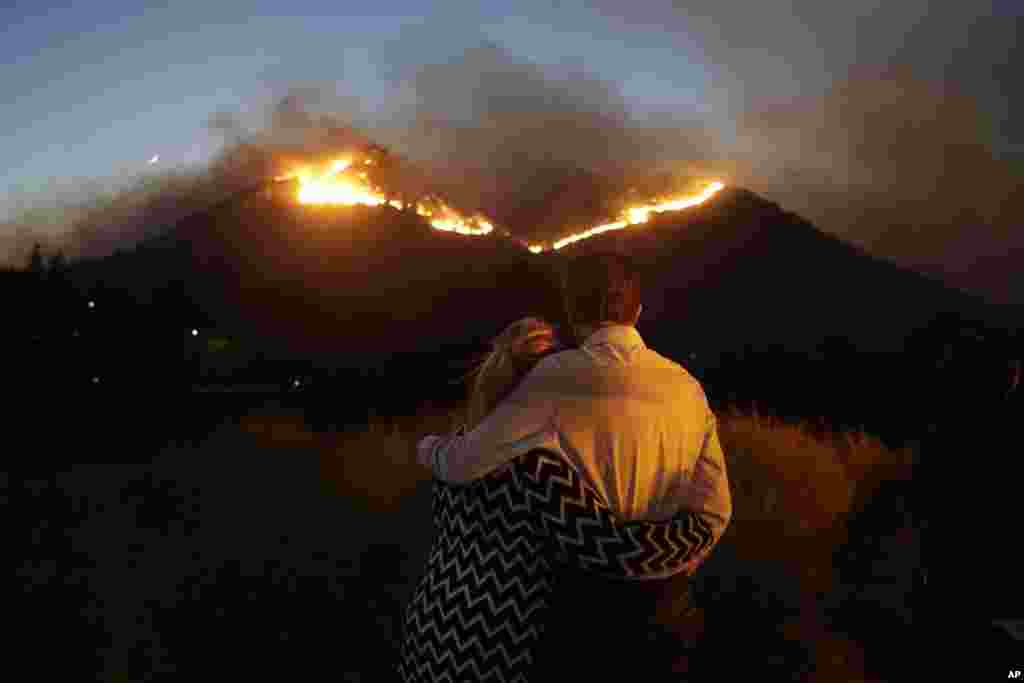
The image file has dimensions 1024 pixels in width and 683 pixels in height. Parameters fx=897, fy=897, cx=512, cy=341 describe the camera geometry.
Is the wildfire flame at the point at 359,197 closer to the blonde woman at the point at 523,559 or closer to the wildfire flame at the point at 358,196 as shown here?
the wildfire flame at the point at 358,196

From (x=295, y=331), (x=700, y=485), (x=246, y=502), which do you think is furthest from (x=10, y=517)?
(x=295, y=331)

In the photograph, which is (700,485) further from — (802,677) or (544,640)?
(802,677)

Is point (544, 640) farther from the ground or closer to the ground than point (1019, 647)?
farther from the ground

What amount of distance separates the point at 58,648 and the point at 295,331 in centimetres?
6198

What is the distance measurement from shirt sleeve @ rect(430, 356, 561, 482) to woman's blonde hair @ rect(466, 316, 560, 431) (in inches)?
2.9

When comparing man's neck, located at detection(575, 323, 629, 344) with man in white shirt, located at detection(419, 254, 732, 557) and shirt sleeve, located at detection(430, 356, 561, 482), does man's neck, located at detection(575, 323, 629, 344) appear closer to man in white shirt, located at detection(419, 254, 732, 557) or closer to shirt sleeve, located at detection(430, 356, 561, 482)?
man in white shirt, located at detection(419, 254, 732, 557)

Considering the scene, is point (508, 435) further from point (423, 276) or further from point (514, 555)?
point (423, 276)

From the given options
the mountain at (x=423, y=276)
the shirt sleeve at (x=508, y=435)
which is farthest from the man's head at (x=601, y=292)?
the mountain at (x=423, y=276)

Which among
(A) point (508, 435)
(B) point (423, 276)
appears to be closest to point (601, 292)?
(A) point (508, 435)

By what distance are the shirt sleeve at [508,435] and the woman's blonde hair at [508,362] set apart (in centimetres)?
7

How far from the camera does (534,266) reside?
118 inches

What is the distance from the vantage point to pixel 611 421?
239 centimetres

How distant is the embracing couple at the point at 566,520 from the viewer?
7.54ft

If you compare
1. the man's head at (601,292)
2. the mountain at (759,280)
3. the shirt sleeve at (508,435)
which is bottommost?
the mountain at (759,280)
